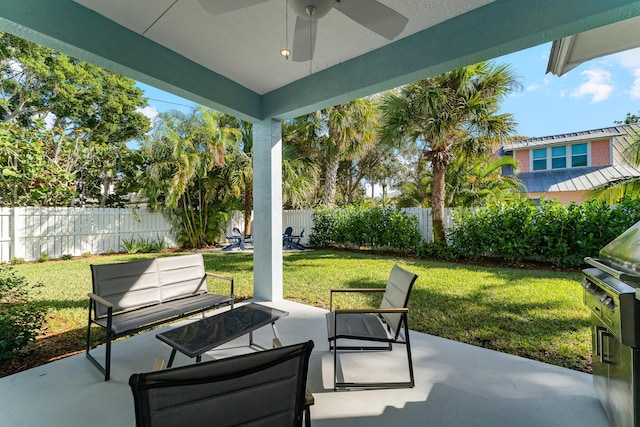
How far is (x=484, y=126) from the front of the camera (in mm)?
7289

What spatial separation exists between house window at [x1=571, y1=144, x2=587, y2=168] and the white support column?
48.6ft

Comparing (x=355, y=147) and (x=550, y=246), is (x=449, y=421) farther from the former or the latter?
(x=355, y=147)

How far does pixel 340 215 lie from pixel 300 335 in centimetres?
746

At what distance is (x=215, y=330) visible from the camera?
7.93 ft

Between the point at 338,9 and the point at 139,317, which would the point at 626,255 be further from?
the point at 139,317

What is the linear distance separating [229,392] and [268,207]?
3.48 m

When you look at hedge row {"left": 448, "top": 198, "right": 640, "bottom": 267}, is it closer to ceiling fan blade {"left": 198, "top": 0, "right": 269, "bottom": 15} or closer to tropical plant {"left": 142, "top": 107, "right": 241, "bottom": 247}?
ceiling fan blade {"left": 198, "top": 0, "right": 269, "bottom": 15}

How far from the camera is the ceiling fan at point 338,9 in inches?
78.3

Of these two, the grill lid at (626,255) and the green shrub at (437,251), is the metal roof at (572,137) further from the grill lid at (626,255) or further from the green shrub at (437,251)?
the grill lid at (626,255)

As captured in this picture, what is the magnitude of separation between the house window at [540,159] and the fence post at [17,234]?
19.9 meters

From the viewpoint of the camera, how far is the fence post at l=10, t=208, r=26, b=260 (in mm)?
7965

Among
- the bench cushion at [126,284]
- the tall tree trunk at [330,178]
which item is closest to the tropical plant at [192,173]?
the tall tree trunk at [330,178]

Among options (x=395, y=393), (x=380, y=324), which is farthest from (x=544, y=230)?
(x=395, y=393)

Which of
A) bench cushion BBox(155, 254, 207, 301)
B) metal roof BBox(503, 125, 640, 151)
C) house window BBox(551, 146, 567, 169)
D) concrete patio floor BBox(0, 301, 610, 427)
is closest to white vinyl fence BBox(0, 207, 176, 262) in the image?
bench cushion BBox(155, 254, 207, 301)
